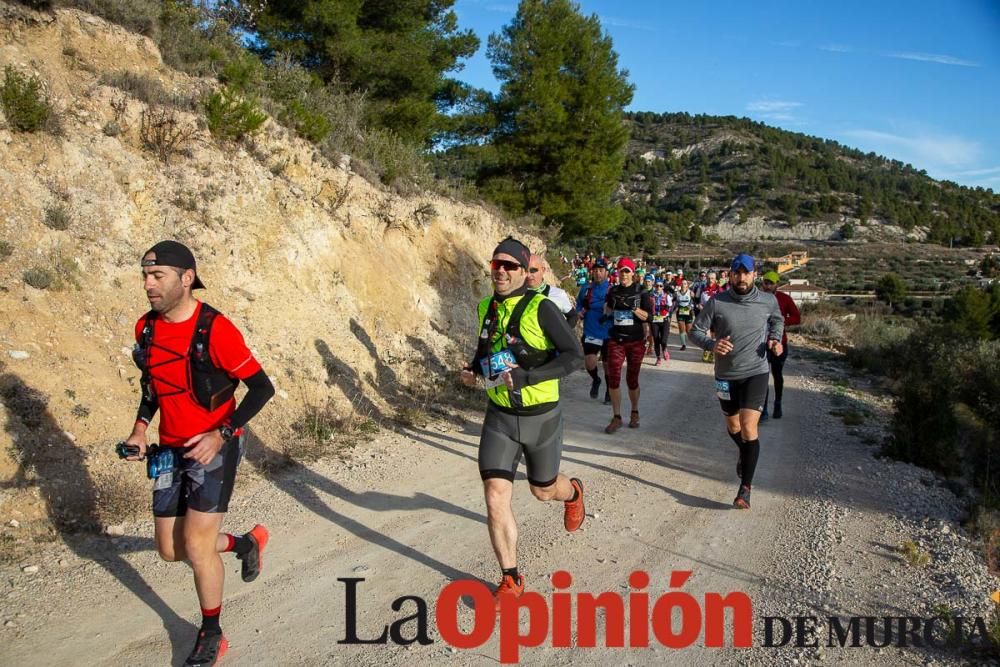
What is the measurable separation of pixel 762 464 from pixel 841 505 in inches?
51.0

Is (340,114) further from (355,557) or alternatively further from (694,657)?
(694,657)

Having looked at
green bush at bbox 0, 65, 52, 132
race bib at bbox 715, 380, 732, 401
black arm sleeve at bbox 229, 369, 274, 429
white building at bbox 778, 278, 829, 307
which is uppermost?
green bush at bbox 0, 65, 52, 132

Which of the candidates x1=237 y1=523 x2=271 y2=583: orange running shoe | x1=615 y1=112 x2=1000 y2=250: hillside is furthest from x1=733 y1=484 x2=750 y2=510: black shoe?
x1=615 y1=112 x2=1000 y2=250: hillside

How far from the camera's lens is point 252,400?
11.0 feet

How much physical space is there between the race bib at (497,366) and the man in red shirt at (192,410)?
1.33m

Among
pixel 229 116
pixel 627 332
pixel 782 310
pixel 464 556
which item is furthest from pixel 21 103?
pixel 782 310

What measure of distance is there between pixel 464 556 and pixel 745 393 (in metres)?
2.87

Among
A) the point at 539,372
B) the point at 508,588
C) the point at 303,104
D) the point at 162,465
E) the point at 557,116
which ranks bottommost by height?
the point at 508,588

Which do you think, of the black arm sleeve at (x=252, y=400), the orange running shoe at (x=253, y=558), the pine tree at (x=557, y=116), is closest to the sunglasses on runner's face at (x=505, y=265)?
the black arm sleeve at (x=252, y=400)

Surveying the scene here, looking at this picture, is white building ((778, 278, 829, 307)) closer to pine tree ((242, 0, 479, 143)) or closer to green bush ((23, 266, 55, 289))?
pine tree ((242, 0, 479, 143))

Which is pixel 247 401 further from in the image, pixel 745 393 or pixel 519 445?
pixel 745 393

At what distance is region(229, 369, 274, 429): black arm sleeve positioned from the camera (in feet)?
10.9

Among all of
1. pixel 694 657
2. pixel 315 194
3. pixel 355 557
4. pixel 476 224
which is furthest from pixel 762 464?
pixel 476 224

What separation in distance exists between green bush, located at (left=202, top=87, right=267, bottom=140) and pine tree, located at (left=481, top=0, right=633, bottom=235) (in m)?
12.9
